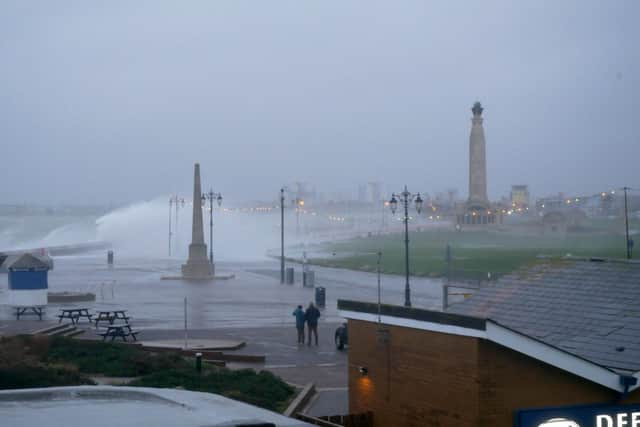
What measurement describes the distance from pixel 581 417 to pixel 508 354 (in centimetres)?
124

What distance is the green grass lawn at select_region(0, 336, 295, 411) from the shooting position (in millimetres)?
14945

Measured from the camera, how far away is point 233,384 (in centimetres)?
1661

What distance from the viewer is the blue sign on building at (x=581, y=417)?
10.1 meters

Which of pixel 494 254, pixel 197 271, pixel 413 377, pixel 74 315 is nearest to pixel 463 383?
pixel 413 377

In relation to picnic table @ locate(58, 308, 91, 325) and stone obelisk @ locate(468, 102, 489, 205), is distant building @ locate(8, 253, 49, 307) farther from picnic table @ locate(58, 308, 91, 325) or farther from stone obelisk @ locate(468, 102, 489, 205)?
stone obelisk @ locate(468, 102, 489, 205)

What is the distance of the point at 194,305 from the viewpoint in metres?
36.1

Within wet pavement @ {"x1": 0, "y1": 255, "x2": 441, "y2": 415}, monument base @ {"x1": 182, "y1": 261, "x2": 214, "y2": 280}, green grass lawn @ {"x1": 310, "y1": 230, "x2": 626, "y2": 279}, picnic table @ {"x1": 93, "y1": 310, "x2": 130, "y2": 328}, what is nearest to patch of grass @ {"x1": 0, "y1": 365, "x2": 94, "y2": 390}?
wet pavement @ {"x1": 0, "y1": 255, "x2": 441, "y2": 415}

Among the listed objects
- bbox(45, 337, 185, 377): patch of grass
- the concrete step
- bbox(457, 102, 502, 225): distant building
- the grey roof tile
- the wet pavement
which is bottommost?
the wet pavement

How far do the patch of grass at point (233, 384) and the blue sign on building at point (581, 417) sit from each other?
614cm

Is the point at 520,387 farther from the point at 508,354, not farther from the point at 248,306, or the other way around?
the point at 248,306

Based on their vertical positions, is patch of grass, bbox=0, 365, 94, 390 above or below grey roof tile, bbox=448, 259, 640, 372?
below

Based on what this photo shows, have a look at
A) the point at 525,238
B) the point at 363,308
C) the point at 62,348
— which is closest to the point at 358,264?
the point at 525,238

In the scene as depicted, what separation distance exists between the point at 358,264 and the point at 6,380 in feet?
175

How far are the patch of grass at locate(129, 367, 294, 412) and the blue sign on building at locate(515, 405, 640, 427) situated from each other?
614 cm
